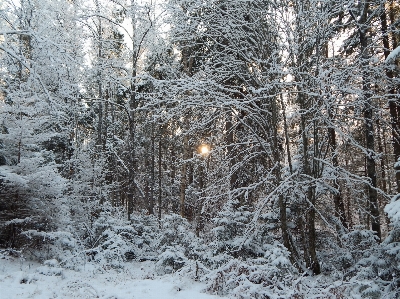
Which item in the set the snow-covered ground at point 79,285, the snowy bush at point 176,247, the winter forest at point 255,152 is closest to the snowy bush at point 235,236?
the winter forest at point 255,152

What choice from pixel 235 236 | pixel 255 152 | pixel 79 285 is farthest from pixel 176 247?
pixel 255 152

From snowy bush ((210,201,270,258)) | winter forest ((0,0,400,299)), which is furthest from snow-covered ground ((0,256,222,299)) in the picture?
snowy bush ((210,201,270,258))

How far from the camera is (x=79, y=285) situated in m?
7.02

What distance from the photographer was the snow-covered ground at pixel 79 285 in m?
6.41

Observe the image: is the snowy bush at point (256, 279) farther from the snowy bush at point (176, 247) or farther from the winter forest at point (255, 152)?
the snowy bush at point (176, 247)

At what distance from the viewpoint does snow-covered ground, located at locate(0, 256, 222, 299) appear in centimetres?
641

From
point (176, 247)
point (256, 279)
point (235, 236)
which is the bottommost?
point (256, 279)

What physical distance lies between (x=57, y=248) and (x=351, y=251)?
9.13 metres

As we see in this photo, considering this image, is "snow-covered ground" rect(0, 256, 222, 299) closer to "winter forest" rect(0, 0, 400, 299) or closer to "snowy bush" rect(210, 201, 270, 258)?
"winter forest" rect(0, 0, 400, 299)

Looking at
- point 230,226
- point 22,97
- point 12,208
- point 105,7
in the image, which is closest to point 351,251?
point 230,226

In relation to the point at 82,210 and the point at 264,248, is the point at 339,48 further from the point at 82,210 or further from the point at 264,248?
the point at 82,210

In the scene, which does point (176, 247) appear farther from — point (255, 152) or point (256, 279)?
point (255, 152)

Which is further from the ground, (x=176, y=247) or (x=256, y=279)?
(x=176, y=247)

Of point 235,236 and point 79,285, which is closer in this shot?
point 79,285
